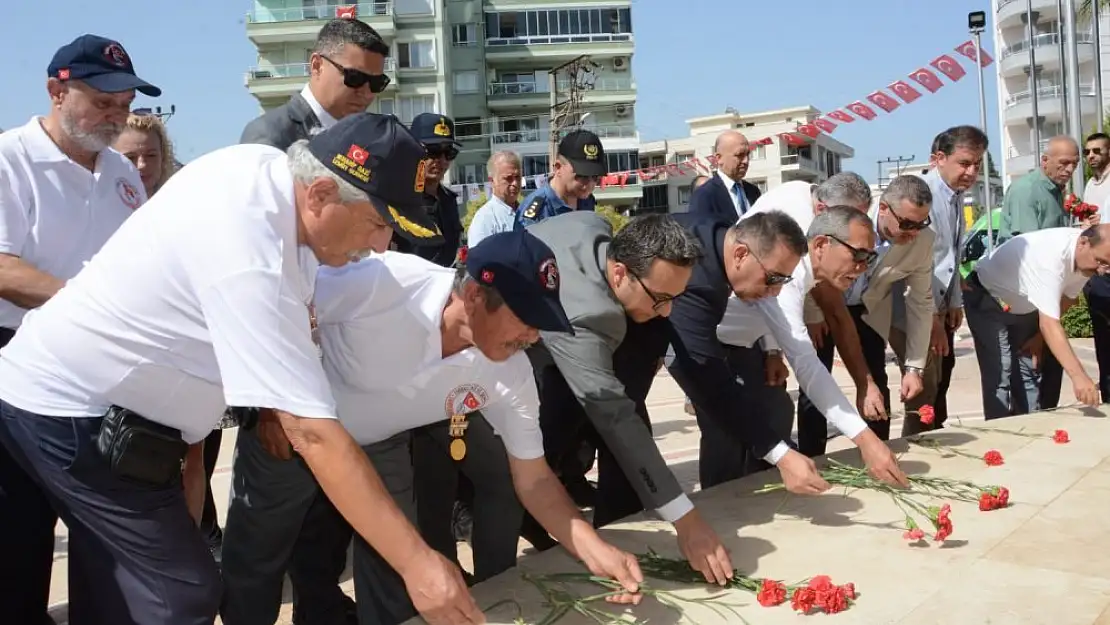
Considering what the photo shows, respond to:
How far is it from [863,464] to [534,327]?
2.10 meters

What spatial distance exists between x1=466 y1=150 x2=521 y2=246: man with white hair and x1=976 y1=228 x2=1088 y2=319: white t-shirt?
2.75m

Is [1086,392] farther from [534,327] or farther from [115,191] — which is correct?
Result: [115,191]

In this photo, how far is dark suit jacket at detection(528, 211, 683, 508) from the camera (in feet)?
9.98

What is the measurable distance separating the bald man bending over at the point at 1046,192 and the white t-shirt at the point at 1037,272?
1.16 m

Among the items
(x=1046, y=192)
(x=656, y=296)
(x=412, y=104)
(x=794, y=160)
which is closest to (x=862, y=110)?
(x=1046, y=192)

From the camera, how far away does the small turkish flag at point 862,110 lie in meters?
13.8

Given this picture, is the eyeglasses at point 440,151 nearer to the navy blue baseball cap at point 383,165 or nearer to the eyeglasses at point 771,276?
the eyeglasses at point 771,276

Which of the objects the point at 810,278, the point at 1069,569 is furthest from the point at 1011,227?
the point at 1069,569

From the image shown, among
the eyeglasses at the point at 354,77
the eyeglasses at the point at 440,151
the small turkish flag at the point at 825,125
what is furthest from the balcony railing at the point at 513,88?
the eyeglasses at the point at 354,77

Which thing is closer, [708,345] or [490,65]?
[708,345]

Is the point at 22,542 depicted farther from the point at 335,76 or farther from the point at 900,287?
the point at 900,287

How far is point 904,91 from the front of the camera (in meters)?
13.6

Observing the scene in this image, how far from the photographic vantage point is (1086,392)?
4820mm

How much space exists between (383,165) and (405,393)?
0.95 meters
